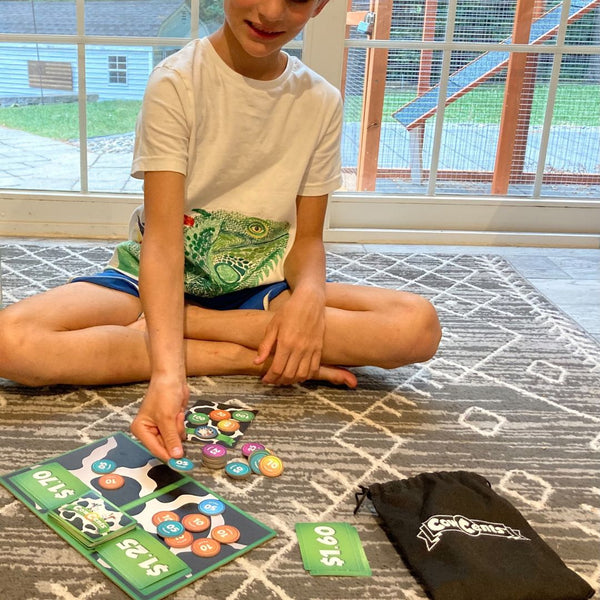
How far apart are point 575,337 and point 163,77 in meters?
0.97

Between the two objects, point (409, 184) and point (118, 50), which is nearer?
point (118, 50)

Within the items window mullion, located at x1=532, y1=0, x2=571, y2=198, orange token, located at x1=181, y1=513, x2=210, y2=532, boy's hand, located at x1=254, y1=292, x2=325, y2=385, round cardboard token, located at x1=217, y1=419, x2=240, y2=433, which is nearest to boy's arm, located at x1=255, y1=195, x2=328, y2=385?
boy's hand, located at x1=254, y1=292, x2=325, y2=385

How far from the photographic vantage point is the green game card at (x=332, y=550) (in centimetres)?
82

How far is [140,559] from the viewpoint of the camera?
79 cm

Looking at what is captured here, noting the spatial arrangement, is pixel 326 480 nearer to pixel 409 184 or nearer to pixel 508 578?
pixel 508 578

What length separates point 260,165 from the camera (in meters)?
1.21

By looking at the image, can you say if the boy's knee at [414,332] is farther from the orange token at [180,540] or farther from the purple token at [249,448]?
the orange token at [180,540]

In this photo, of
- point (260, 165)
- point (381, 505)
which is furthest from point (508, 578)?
point (260, 165)

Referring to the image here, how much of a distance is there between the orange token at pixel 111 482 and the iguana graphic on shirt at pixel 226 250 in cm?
41

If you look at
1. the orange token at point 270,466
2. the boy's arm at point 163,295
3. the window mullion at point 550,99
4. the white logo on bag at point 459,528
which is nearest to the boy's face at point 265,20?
the boy's arm at point 163,295

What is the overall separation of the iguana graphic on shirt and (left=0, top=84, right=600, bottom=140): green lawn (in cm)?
86

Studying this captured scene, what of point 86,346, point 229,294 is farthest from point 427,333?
point 86,346

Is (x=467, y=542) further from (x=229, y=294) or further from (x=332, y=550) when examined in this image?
(x=229, y=294)

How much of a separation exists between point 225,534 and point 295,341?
1.23ft
